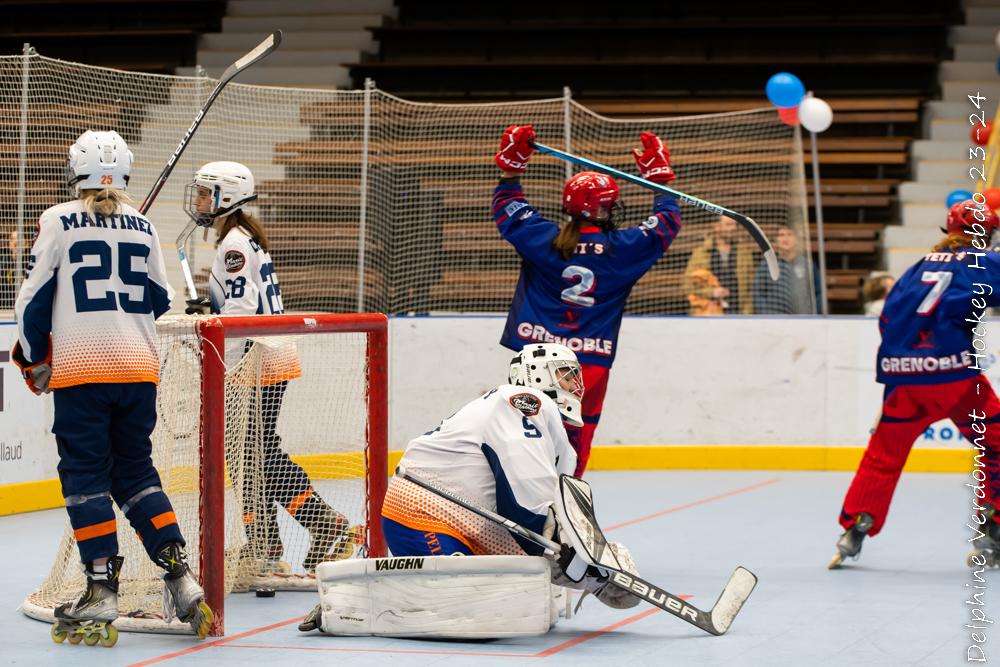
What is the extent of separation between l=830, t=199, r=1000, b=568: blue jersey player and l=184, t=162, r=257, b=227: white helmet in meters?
2.45

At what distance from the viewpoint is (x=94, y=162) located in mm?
4020

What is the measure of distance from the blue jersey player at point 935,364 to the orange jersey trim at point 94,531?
2.80 metres

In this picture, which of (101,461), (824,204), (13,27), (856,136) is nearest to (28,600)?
(101,461)

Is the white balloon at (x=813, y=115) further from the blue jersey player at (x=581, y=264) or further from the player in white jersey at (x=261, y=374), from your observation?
the player in white jersey at (x=261, y=374)

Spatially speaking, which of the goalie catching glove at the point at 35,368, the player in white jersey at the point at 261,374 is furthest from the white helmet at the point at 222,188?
the goalie catching glove at the point at 35,368

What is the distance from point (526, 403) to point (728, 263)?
4.79 metres

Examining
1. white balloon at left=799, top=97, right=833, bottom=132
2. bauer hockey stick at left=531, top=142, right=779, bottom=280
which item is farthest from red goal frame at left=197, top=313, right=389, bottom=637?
white balloon at left=799, top=97, right=833, bottom=132

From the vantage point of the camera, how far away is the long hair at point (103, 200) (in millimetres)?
3973

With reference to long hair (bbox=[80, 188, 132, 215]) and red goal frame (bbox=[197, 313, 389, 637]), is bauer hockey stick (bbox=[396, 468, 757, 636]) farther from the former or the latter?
long hair (bbox=[80, 188, 132, 215])

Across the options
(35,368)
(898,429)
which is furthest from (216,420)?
(898,429)

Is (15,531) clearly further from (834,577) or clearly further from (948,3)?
(948,3)

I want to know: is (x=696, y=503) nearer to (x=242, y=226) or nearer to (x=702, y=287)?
(x=702, y=287)

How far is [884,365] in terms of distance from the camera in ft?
18.5

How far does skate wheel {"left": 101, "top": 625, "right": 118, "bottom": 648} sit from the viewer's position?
403cm
